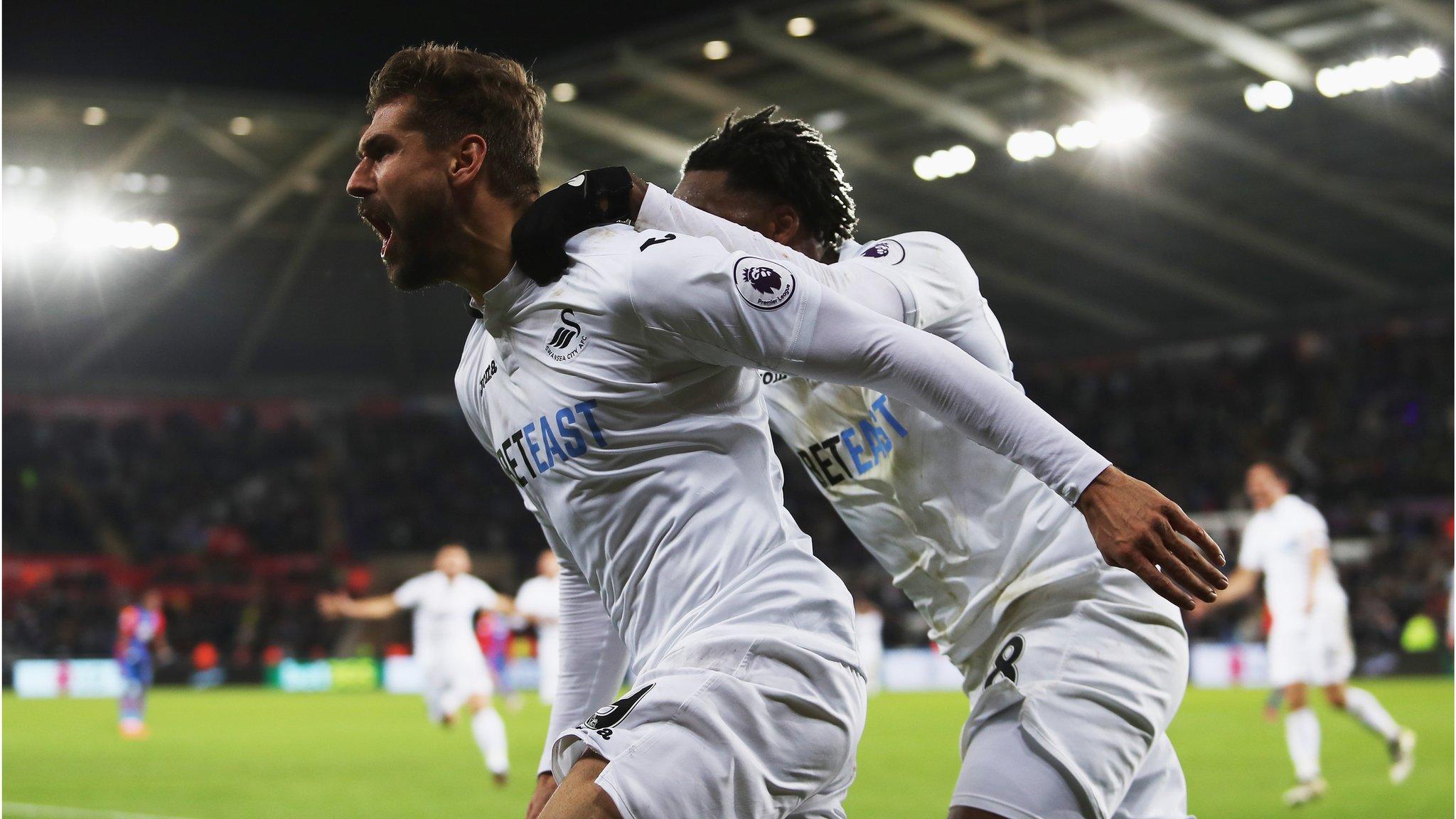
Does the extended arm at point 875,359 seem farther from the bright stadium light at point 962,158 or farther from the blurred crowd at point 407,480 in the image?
the blurred crowd at point 407,480

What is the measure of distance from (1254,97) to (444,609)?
45.2 feet

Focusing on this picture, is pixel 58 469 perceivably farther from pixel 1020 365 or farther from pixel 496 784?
pixel 496 784

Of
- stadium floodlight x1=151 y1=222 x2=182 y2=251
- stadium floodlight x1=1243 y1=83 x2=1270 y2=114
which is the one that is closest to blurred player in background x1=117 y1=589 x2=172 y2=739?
stadium floodlight x1=151 y1=222 x2=182 y2=251

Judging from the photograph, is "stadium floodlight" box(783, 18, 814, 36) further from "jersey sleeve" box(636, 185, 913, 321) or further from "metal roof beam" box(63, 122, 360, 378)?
"jersey sleeve" box(636, 185, 913, 321)

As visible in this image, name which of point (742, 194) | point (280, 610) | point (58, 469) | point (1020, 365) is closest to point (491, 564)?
point (280, 610)

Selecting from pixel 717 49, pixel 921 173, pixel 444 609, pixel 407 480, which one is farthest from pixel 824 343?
pixel 407 480

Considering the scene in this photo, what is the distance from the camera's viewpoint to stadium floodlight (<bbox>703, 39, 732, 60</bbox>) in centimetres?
2039

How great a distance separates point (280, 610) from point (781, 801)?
101 feet

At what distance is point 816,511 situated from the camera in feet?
109

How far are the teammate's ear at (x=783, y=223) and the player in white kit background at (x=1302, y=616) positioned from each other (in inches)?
298

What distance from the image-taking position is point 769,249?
2686 mm

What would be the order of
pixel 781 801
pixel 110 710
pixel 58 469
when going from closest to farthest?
pixel 781 801 → pixel 110 710 → pixel 58 469

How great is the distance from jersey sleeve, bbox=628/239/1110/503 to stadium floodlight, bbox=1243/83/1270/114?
20.9 m

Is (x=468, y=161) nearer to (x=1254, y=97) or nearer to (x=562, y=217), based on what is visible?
(x=562, y=217)
